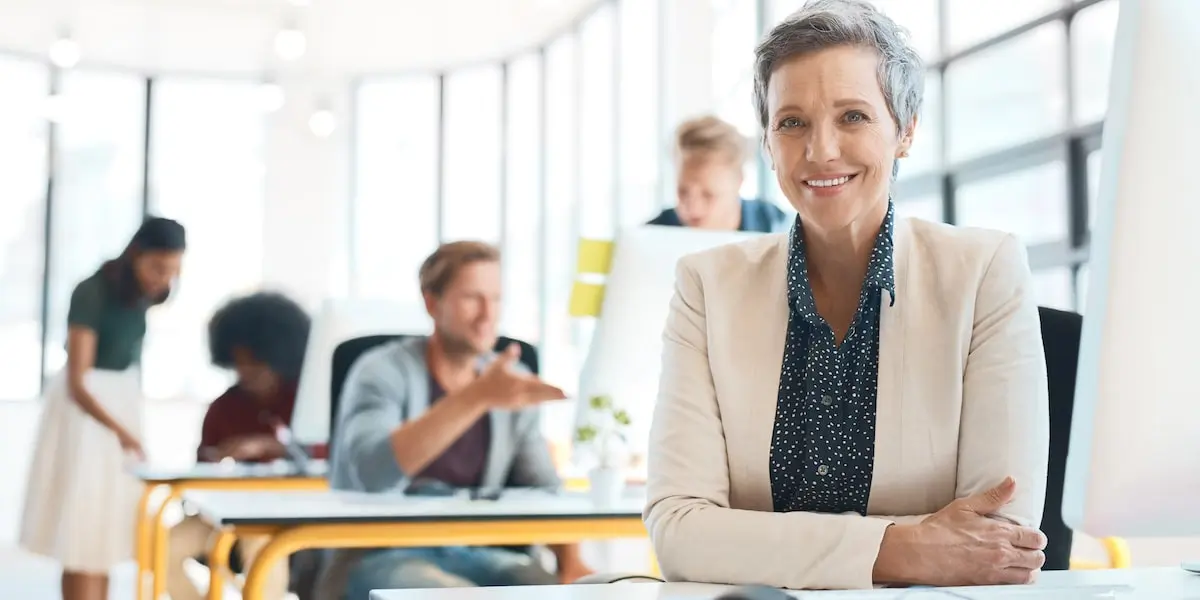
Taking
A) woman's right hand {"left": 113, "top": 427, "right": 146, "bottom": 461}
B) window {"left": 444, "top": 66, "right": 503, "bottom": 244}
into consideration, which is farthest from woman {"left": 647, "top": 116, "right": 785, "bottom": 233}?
window {"left": 444, "top": 66, "right": 503, "bottom": 244}

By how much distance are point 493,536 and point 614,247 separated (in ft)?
1.67

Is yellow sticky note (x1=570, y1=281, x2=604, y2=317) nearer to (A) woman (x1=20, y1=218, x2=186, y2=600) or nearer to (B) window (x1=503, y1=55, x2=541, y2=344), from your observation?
(A) woman (x1=20, y1=218, x2=186, y2=600)

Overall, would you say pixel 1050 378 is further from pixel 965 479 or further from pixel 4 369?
pixel 4 369

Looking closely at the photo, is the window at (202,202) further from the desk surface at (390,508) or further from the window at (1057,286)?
the desk surface at (390,508)

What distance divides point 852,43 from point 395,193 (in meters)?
8.17

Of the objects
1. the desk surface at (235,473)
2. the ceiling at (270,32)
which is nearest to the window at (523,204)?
the ceiling at (270,32)

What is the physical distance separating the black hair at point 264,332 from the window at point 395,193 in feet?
16.5

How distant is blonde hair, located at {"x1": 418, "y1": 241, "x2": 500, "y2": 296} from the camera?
2.48m

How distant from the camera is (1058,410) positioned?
57.4 inches

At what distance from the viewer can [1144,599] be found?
0.95 meters

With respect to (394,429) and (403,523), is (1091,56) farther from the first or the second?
(403,523)

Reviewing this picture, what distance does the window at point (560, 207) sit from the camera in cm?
755

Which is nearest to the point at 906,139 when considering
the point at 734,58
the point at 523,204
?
the point at 734,58

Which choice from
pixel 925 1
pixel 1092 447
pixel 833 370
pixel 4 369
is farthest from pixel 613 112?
pixel 1092 447
